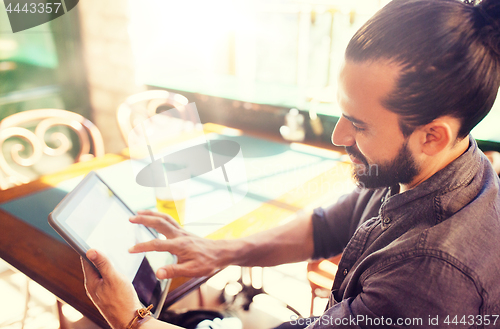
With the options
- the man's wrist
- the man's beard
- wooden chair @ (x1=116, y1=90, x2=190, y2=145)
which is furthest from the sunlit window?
the man's wrist

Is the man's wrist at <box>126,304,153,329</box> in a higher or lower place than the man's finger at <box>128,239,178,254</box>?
lower

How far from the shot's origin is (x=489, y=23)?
62cm

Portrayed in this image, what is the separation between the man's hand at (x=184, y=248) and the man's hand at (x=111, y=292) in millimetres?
131

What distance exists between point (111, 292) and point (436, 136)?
2.31ft

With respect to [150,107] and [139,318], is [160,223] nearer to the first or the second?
[139,318]

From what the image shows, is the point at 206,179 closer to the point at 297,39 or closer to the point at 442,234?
the point at 442,234

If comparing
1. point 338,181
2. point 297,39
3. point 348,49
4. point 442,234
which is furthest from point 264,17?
point 442,234

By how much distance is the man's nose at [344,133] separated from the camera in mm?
792

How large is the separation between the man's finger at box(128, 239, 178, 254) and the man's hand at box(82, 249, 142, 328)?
98mm

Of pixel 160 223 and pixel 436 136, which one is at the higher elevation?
pixel 436 136

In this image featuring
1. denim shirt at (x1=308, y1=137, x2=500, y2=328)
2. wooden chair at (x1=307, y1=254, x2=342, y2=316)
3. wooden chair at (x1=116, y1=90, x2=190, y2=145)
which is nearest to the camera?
denim shirt at (x1=308, y1=137, x2=500, y2=328)

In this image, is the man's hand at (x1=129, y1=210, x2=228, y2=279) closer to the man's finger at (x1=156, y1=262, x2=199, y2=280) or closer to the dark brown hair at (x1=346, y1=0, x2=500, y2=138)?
the man's finger at (x1=156, y1=262, x2=199, y2=280)

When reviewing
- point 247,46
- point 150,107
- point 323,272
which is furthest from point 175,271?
point 247,46

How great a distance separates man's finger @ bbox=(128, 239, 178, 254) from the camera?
0.82m
